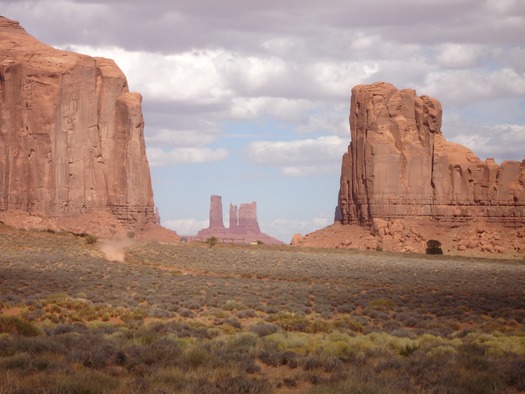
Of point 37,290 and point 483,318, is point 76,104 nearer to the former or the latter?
point 37,290

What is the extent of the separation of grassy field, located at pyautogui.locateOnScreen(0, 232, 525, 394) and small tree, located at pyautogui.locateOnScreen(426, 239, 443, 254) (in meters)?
35.4

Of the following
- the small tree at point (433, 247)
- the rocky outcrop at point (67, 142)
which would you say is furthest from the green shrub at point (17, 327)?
the small tree at point (433, 247)

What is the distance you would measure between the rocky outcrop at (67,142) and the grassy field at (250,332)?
40523 mm

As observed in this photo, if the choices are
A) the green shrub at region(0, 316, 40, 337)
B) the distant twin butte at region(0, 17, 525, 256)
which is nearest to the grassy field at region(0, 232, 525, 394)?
the green shrub at region(0, 316, 40, 337)

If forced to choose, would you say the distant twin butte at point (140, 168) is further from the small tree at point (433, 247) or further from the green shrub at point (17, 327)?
the green shrub at point (17, 327)

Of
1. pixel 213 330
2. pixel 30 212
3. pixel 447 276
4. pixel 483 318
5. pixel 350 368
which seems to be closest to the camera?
pixel 350 368

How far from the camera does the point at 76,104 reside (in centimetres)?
8850

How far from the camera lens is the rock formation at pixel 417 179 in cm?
A: 8900

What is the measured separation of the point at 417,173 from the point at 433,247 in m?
13.7

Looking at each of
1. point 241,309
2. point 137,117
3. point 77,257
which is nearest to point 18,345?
point 241,309

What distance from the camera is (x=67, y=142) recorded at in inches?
3440

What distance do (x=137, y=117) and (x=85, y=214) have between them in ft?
43.7

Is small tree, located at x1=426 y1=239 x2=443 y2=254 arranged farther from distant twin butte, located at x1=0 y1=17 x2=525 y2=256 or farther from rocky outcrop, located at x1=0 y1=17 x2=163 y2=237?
rocky outcrop, located at x1=0 y1=17 x2=163 y2=237

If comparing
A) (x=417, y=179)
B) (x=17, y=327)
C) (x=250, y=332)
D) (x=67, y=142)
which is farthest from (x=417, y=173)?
(x=17, y=327)
